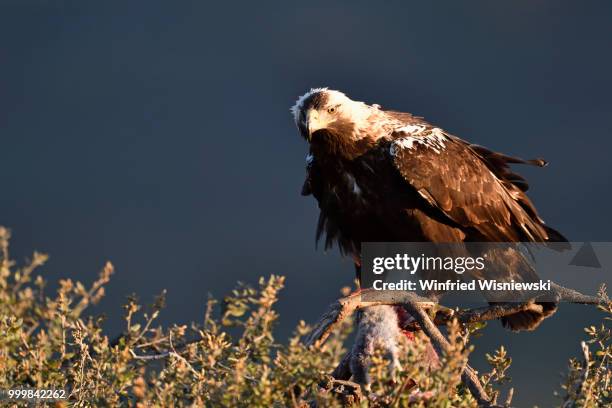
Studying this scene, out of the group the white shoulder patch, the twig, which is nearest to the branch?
the twig

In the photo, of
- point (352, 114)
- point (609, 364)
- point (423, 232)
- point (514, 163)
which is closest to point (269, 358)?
point (609, 364)

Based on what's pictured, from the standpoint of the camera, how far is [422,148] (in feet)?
28.6

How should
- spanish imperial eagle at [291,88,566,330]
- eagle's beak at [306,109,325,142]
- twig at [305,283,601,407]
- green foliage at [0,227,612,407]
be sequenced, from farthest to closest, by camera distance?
eagle's beak at [306,109,325,142] < spanish imperial eagle at [291,88,566,330] < twig at [305,283,601,407] < green foliage at [0,227,612,407]

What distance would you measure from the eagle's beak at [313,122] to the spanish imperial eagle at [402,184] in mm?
11

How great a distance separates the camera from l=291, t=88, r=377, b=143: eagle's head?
890 centimetres

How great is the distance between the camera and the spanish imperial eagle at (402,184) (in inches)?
340

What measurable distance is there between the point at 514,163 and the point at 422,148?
1435mm

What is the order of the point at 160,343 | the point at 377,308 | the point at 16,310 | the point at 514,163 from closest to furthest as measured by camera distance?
the point at 16,310 → the point at 160,343 → the point at 377,308 → the point at 514,163

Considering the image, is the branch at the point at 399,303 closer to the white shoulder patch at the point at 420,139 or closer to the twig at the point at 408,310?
the twig at the point at 408,310

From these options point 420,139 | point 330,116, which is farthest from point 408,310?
point 330,116

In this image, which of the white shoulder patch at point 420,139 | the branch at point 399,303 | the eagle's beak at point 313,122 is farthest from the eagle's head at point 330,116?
the branch at point 399,303

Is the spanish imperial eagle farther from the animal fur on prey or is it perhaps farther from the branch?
the branch

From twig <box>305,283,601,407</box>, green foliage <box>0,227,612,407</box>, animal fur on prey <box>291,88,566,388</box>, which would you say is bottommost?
green foliage <box>0,227,612,407</box>

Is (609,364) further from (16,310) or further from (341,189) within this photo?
(16,310)
